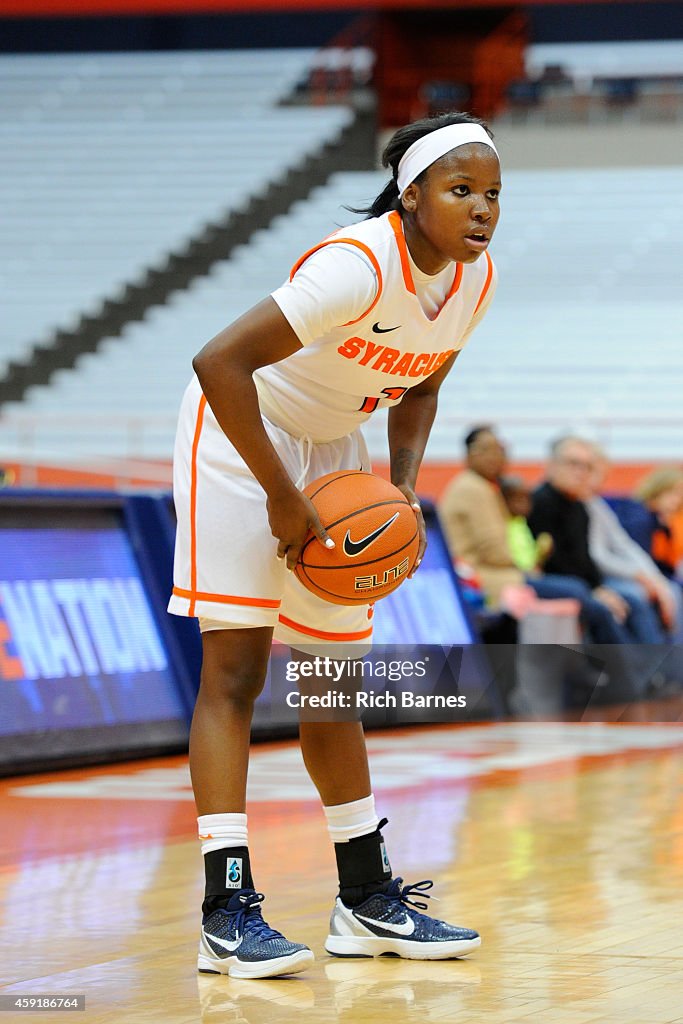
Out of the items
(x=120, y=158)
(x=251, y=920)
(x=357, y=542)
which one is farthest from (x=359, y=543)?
(x=120, y=158)

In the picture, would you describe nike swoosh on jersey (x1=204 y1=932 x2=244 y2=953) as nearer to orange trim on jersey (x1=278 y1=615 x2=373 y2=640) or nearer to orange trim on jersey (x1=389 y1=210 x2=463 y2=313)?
orange trim on jersey (x1=278 y1=615 x2=373 y2=640)

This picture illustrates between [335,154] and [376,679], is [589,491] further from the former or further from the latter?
[335,154]

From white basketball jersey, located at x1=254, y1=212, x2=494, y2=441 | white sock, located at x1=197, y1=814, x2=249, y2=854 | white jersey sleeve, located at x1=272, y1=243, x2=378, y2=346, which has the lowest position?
white sock, located at x1=197, y1=814, x2=249, y2=854

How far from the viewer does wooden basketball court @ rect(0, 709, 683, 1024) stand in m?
3.12

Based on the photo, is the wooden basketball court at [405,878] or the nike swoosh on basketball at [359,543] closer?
the wooden basketball court at [405,878]

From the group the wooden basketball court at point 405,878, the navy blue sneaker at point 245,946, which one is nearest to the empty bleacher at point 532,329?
the wooden basketball court at point 405,878

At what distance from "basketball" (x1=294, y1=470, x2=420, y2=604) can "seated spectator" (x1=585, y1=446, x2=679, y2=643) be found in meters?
6.52

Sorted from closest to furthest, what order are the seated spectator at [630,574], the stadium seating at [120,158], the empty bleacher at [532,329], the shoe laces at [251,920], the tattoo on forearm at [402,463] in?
the shoe laces at [251,920], the tattoo on forearm at [402,463], the seated spectator at [630,574], the empty bleacher at [532,329], the stadium seating at [120,158]

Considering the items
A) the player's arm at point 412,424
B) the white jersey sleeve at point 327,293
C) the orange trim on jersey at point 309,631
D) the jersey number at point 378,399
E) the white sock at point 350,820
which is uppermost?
the white jersey sleeve at point 327,293

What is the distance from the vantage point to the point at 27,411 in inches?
850

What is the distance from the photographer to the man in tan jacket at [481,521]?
9.55 meters

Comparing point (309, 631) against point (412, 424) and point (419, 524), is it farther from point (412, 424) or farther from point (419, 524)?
point (412, 424)

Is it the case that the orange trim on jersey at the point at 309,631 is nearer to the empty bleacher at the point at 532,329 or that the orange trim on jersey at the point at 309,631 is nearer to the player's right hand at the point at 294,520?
the player's right hand at the point at 294,520
